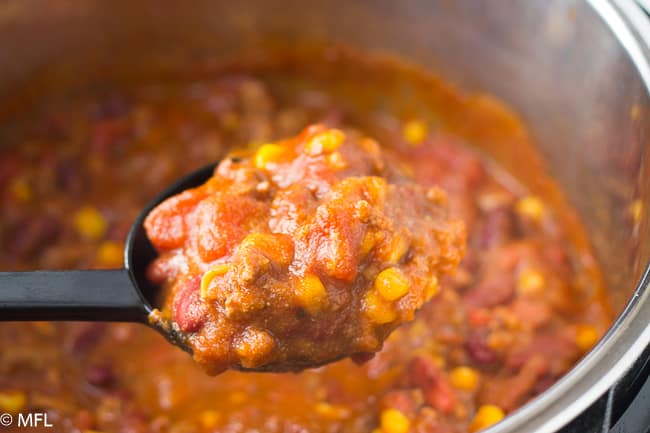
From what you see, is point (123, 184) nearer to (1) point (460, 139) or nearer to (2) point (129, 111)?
(2) point (129, 111)

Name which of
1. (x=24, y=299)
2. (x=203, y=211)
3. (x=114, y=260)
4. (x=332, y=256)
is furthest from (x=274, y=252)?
(x=114, y=260)

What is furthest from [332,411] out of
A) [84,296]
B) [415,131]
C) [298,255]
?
[415,131]

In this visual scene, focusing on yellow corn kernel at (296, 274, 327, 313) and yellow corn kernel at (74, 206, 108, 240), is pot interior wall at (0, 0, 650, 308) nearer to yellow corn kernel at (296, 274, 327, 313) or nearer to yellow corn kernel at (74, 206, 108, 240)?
yellow corn kernel at (74, 206, 108, 240)

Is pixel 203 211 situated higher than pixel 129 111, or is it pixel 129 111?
pixel 203 211

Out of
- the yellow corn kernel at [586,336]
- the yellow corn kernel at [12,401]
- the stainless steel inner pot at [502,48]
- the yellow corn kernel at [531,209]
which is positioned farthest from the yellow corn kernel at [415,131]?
the yellow corn kernel at [12,401]

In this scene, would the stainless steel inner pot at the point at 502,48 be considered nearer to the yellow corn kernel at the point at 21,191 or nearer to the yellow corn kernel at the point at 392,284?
the yellow corn kernel at the point at 21,191

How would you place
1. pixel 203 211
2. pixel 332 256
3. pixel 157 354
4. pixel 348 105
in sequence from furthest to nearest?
pixel 348 105
pixel 157 354
pixel 203 211
pixel 332 256

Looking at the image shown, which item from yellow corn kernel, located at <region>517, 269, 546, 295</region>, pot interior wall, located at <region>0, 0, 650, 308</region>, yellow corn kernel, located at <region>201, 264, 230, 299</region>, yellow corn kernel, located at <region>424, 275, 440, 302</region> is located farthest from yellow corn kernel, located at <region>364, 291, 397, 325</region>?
yellow corn kernel, located at <region>517, 269, 546, 295</region>
